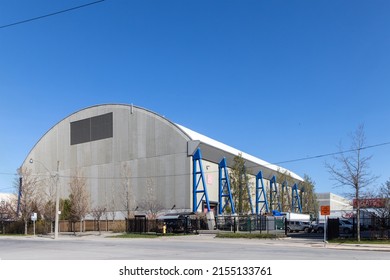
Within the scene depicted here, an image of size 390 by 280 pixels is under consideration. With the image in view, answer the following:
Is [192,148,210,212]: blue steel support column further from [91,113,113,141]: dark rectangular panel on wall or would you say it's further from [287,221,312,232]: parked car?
[91,113,113,141]: dark rectangular panel on wall

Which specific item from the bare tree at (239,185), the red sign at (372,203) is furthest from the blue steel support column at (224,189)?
the red sign at (372,203)

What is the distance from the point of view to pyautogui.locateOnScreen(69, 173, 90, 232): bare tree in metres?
56.1

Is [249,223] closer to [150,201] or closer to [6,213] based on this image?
[150,201]

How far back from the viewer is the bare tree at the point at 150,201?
5995 cm

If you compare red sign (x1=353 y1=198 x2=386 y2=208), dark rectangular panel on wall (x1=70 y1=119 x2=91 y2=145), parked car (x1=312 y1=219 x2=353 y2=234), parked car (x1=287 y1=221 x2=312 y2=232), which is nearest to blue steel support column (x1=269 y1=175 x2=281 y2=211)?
parked car (x1=287 y1=221 x2=312 y2=232)

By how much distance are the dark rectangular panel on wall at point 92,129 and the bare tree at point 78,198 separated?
6.49m

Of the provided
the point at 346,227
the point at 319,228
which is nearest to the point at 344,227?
the point at 346,227

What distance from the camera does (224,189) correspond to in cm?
6612

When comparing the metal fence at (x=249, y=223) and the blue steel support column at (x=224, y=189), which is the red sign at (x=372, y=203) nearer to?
the metal fence at (x=249, y=223)

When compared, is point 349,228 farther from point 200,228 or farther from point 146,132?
point 146,132

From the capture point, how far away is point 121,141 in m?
66.9

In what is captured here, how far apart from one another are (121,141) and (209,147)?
548 inches

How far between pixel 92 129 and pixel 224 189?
77.2ft

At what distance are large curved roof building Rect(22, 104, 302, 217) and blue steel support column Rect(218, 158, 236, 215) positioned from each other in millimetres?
753
